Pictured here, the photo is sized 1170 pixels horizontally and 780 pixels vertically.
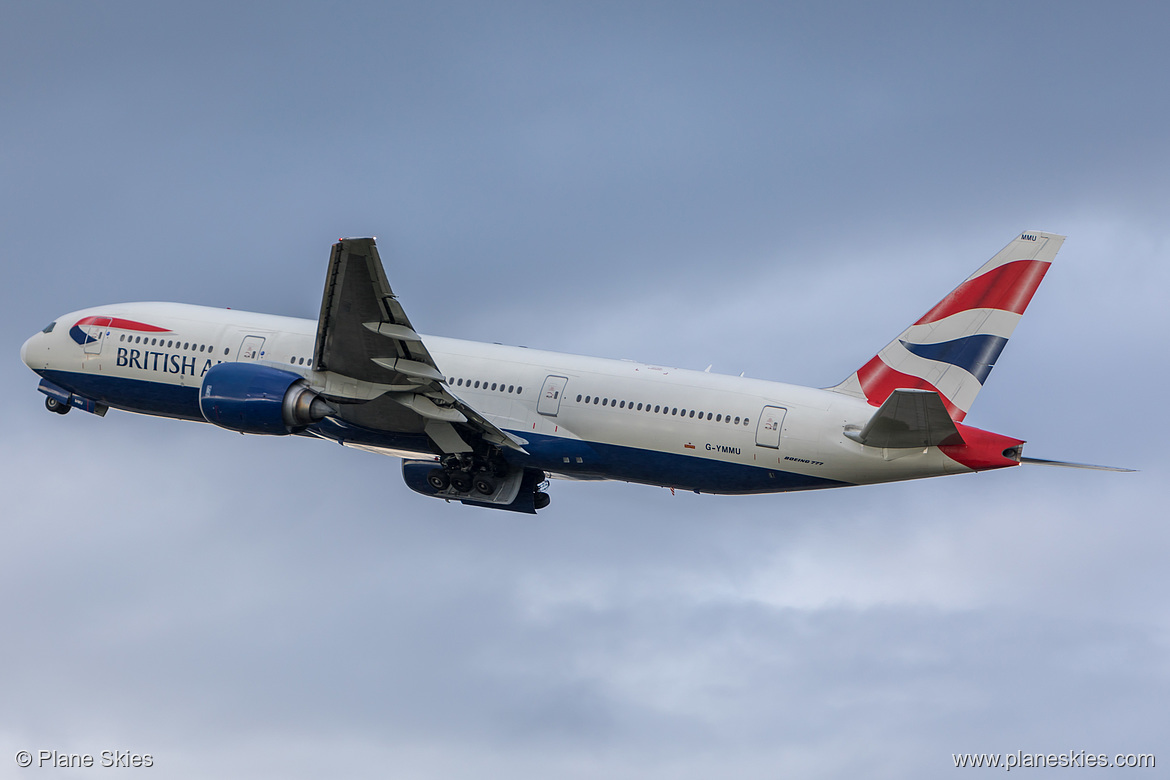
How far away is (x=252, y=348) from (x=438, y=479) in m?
6.76

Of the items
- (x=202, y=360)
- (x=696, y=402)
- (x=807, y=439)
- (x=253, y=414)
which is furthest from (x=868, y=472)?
(x=202, y=360)

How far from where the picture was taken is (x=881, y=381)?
127 feet

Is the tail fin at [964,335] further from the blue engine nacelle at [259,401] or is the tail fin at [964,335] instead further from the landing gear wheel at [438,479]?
the blue engine nacelle at [259,401]

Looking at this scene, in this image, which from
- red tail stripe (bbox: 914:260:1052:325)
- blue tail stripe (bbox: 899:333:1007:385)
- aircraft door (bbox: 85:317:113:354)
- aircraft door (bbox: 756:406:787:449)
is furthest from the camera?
aircraft door (bbox: 85:317:113:354)

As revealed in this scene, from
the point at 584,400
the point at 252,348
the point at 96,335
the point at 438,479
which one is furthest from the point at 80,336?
the point at 584,400

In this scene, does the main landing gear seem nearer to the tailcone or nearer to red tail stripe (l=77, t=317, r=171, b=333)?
red tail stripe (l=77, t=317, r=171, b=333)

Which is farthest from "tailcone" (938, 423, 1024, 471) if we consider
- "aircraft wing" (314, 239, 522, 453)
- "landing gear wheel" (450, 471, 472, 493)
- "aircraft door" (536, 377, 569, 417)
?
"landing gear wheel" (450, 471, 472, 493)

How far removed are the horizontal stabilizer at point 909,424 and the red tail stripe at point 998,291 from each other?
5.16 m

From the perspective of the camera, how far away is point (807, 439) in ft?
120

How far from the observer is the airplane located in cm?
3572

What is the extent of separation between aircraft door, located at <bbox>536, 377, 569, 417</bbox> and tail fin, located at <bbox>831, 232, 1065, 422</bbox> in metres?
7.94

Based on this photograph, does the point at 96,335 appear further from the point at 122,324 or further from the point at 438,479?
the point at 438,479

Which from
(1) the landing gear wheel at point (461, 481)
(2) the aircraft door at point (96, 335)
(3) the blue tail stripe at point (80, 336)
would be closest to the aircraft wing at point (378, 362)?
(1) the landing gear wheel at point (461, 481)

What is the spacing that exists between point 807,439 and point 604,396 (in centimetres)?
584
